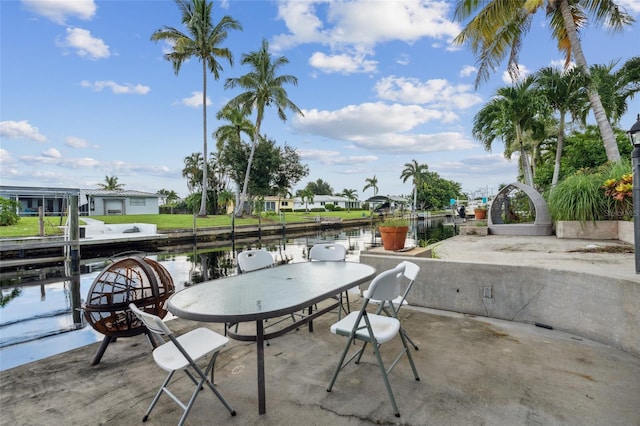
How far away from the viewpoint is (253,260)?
3.29m

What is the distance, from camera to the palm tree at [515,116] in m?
11.0

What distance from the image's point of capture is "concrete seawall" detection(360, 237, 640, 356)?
2.49 meters

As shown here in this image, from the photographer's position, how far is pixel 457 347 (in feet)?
8.76

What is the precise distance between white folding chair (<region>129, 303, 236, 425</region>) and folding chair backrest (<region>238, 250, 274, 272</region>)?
3.61 ft

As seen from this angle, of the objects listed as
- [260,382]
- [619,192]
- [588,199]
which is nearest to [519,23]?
[588,199]

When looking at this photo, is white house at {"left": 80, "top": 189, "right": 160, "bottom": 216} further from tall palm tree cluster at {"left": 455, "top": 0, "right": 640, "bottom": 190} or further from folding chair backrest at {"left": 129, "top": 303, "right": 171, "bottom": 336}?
folding chair backrest at {"left": 129, "top": 303, "right": 171, "bottom": 336}

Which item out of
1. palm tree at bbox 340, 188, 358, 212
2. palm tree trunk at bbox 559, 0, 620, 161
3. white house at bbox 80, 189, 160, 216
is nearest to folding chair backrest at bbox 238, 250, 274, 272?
palm tree trunk at bbox 559, 0, 620, 161

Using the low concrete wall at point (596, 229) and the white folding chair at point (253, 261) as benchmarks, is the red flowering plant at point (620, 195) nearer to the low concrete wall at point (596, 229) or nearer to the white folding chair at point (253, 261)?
the low concrete wall at point (596, 229)

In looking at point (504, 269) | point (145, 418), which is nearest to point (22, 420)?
point (145, 418)

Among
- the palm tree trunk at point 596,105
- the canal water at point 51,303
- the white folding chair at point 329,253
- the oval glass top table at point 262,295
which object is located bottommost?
the canal water at point 51,303

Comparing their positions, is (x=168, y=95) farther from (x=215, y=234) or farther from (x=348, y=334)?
(x=348, y=334)

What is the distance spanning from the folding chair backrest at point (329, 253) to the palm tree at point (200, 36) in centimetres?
1991

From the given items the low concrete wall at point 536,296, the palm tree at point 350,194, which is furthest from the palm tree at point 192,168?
the low concrete wall at point 536,296

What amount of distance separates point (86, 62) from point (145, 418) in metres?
16.8
